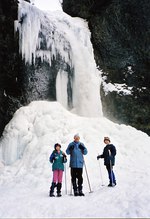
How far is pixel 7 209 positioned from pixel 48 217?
1492 mm

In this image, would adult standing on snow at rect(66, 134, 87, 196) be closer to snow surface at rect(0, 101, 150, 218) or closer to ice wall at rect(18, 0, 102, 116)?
snow surface at rect(0, 101, 150, 218)

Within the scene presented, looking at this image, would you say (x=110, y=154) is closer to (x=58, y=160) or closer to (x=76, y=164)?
(x=76, y=164)

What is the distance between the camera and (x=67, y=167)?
40.7ft

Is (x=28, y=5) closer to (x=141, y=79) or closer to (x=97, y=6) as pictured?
(x=97, y=6)

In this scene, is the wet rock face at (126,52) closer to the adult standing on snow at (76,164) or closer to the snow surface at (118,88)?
the snow surface at (118,88)

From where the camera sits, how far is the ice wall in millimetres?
17281

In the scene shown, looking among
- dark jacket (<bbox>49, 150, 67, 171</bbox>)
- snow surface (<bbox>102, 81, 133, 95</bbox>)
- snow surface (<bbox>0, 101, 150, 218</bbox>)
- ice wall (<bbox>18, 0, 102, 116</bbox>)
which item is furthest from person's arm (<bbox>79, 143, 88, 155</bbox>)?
snow surface (<bbox>102, 81, 133, 95</bbox>)

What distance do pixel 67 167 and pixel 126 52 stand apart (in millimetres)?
10745

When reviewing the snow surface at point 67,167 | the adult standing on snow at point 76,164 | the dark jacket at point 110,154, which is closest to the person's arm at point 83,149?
the adult standing on snow at point 76,164

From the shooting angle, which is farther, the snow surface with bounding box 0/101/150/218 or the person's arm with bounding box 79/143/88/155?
the person's arm with bounding box 79/143/88/155

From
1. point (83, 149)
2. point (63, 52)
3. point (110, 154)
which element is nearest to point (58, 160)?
point (83, 149)

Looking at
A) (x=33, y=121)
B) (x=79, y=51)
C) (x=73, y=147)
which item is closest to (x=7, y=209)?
(x=73, y=147)

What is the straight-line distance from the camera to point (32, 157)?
1337 cm

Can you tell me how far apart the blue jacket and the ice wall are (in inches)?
342
